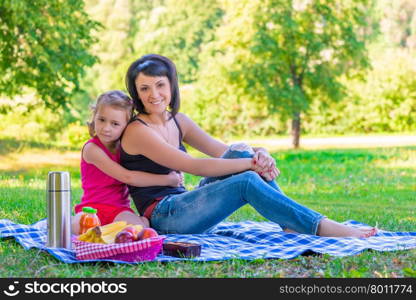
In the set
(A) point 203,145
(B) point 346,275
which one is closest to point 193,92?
(A) point 203,145

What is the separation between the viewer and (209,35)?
36281mm

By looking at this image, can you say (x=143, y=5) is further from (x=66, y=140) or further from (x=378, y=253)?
(x=378, y=253)

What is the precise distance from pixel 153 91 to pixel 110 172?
65 centimetres

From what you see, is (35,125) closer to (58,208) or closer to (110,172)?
(110,172)

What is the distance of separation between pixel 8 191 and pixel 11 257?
3893 mm

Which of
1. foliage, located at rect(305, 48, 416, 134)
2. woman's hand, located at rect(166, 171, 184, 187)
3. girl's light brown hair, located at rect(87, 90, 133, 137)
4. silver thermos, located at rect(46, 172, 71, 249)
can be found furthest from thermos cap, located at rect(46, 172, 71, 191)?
foliage, located at rect(305, 48, 416, 134)

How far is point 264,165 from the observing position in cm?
447

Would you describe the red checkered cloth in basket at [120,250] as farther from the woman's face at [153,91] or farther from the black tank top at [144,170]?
the woman's face at [153,91]

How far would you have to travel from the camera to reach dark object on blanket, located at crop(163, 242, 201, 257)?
3.88 m

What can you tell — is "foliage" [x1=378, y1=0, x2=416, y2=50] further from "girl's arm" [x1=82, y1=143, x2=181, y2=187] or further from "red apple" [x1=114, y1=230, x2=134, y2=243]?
"red apple" [x1=114, y1=230, x2=134, y2=243]

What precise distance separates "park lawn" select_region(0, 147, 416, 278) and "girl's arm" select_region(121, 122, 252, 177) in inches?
32.4

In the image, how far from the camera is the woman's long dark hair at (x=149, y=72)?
4.60 m

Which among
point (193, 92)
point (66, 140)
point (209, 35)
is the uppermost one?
point (209, 35)

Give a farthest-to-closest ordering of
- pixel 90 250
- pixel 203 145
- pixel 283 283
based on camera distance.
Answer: pixel 203 145, pixel 90 250, pixel 283 283
